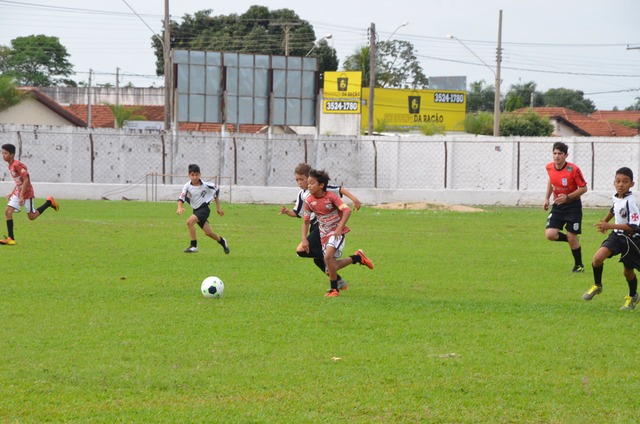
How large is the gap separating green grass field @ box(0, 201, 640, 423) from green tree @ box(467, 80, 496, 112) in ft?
246

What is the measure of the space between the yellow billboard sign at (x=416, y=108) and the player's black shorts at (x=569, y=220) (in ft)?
150

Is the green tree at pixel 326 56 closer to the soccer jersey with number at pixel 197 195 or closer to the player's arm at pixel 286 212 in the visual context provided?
the soccer jersey with number at pixel 197 195

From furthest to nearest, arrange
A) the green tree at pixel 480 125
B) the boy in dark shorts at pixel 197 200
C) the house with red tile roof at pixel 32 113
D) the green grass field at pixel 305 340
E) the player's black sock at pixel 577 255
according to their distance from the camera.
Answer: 1. the green tree at pixel 480 125
2. the house with red tile roof at pixel 32 113
3. the boy in dark shorts at pixel 197 200
4. the player's black sock at pixel 577 255
5. the green grass field at pixel 305 340

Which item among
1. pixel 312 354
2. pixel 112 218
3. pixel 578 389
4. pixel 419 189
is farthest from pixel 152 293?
pixel 419 189

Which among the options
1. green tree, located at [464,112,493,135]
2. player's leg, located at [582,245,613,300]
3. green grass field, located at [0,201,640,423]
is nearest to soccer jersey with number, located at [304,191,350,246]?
green grass field, located at [0,201,640,423]

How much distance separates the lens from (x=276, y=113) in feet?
134

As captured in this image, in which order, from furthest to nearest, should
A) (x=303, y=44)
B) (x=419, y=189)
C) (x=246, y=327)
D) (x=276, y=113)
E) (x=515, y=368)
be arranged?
(x=303, y=44) → (x=276, y=113) → (x=419, y=189) → (x=246, y=327) → (x=515, y=368)

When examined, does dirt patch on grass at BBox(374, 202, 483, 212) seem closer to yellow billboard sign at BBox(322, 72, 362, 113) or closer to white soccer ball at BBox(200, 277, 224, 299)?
white soccer ball at BBox(200, 277, 224, 299)

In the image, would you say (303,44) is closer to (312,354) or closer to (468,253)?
(468,253)

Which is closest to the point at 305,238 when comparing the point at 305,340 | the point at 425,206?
the point at 305,340

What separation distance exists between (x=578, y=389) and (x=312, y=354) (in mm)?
2089

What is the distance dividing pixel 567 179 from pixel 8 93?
42342mm

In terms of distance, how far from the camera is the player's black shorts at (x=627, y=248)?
9406 mm

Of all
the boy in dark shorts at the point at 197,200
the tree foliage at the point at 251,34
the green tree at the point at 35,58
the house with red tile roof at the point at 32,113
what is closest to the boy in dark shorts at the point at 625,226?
the boy in dark shorts at the point at 197,200
